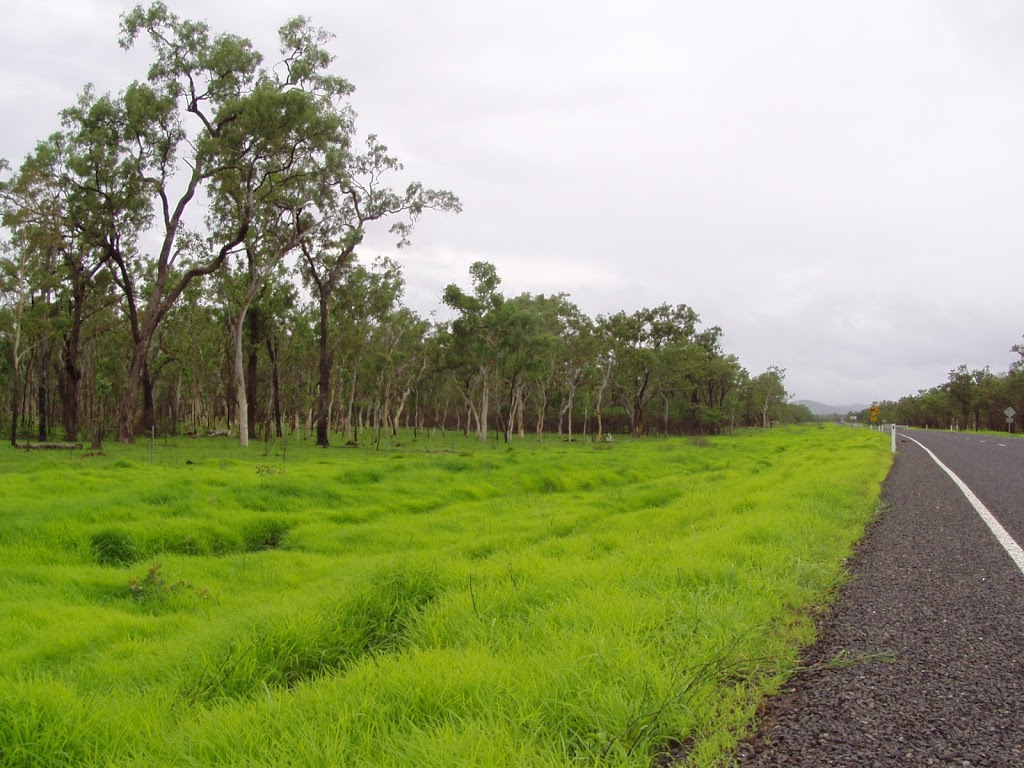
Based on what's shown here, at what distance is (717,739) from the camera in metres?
2.90

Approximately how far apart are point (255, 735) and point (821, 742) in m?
2.61

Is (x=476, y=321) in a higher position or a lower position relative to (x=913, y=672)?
higher

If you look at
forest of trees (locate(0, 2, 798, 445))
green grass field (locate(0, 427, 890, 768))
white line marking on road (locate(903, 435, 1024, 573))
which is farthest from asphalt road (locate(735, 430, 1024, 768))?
forest of trees (locate(0, 2, 798, 445))

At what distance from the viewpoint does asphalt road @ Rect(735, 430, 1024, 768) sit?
2.82 metres

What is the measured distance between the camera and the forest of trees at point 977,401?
66.1 meters

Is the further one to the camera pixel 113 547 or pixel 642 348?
pixel 642 348

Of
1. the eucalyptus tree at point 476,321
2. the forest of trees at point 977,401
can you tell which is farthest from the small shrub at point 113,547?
the forest of trees at point 977,401

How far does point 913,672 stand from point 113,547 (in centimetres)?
997

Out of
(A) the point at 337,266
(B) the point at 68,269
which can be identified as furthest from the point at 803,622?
(B) the point at 68,269

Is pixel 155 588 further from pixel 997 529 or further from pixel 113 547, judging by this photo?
pixel 997 529

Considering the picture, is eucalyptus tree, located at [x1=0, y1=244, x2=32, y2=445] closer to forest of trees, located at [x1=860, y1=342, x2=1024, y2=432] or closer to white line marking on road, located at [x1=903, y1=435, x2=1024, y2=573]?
white line marking on road, located at [x1=903, y1=435, x2=1024, y2=573]

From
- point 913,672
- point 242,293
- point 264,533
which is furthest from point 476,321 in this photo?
point 913,672

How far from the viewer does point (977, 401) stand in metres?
75.6

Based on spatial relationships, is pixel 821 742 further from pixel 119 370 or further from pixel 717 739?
pixel 119 370
